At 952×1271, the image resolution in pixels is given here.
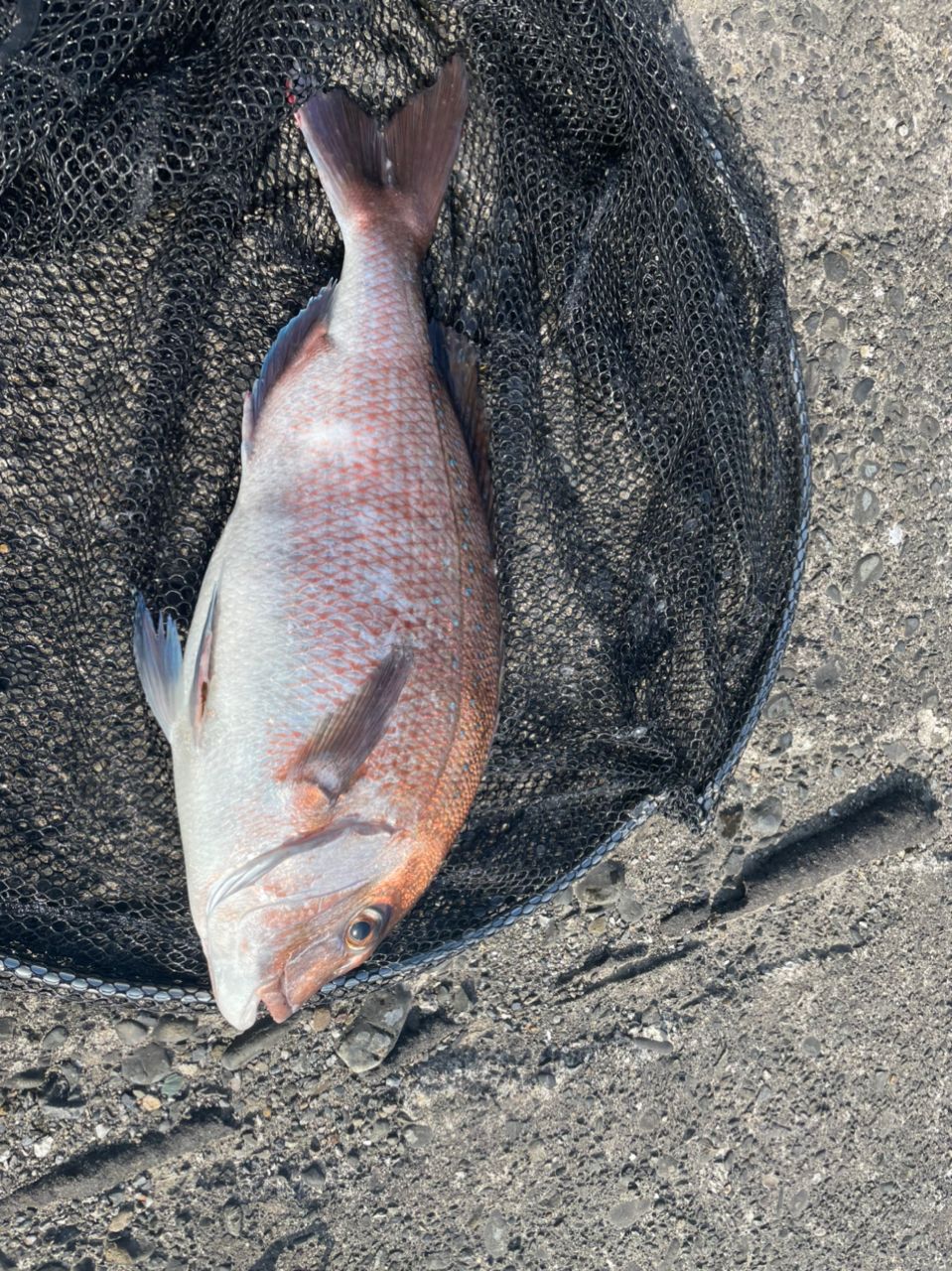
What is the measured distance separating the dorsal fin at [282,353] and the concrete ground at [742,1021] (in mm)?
1510

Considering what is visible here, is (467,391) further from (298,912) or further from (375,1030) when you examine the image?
(375,1030)

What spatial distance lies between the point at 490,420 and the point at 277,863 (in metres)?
1.14

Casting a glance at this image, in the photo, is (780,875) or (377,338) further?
(780,875)

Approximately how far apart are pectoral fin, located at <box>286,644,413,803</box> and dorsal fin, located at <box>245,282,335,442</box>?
63 cm

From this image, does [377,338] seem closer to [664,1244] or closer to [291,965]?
[291,965]

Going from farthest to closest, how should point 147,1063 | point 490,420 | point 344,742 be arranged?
point 147,1063
point 490,420
point 344,742

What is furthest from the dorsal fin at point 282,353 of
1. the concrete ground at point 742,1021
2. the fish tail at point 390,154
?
the concrete ground at point 742,1021

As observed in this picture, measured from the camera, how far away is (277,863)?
1856mm

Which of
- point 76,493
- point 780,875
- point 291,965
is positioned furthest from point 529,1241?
point 76,493

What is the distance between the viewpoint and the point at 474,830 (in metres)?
2.38

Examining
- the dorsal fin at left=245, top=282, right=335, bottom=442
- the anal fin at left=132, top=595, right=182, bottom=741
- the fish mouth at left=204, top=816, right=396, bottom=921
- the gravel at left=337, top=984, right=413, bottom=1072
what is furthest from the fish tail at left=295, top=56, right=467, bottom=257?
the gravel at left=337, top=984, right=413, bottom=1072

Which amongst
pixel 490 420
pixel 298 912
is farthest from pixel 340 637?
pixel 490 420

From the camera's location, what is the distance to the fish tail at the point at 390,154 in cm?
208

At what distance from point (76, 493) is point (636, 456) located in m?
1.39
